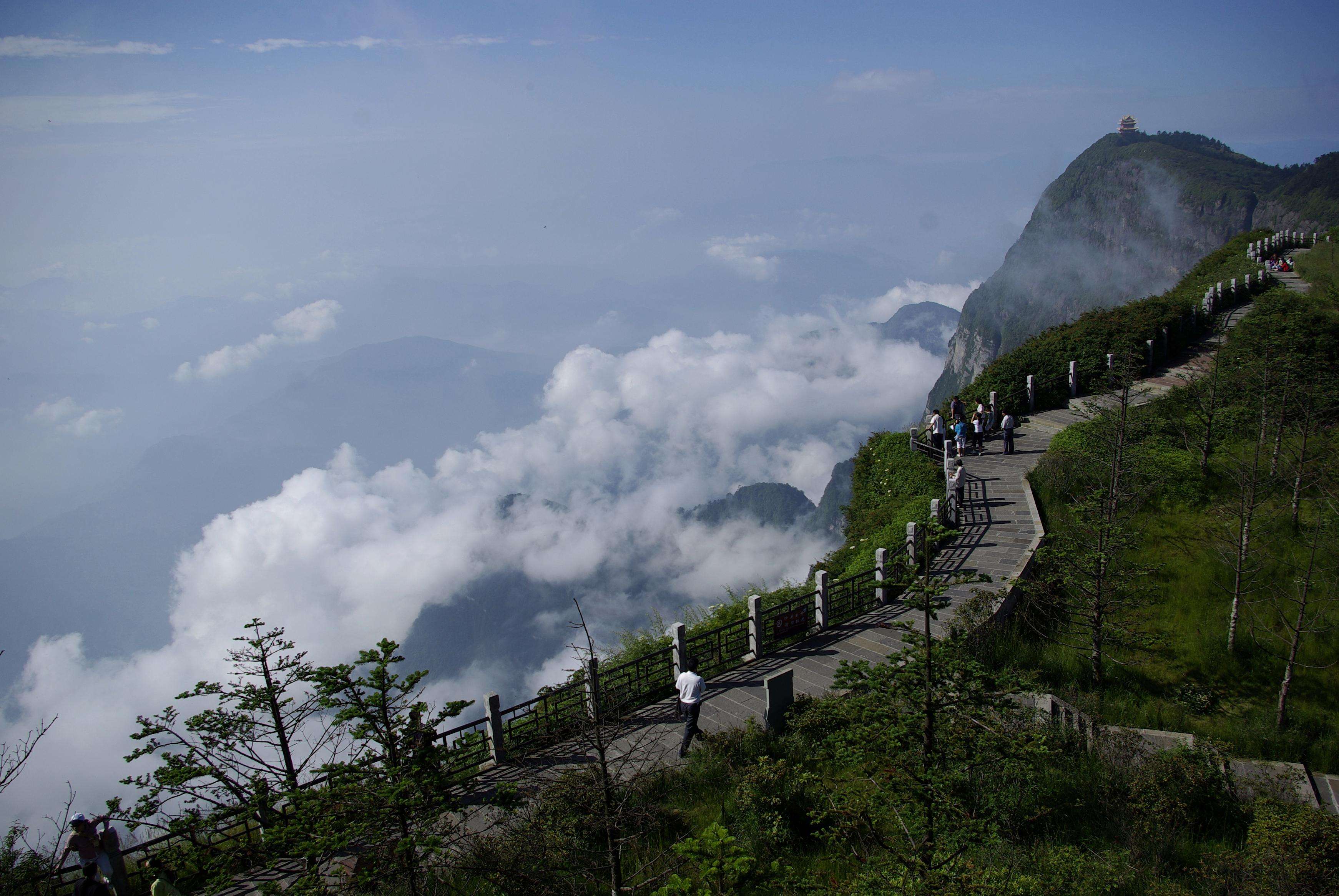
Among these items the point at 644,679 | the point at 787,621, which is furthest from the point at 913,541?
the point at 644,679

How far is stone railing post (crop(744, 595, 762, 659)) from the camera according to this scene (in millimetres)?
13672

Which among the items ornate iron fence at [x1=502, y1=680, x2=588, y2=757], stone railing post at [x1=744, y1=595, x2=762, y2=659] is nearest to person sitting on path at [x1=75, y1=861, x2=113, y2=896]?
ornate iron fence at [x1=502, y1=680, x2=588, y2=757]

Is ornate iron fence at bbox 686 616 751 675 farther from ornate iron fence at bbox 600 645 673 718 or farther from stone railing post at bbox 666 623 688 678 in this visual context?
ornate iron fence at bbox 600 645 673 718

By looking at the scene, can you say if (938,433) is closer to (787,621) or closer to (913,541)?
(913,541)

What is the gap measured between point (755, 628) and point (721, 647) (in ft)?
2.35

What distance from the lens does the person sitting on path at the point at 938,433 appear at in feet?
74.8

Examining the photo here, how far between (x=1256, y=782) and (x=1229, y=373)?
13145 mm

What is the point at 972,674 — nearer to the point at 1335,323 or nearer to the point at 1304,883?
the point at 1304,883

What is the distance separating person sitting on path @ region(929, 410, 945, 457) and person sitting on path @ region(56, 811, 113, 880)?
68.2 feet

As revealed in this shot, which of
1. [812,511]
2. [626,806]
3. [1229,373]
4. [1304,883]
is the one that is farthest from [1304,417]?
[812,511]

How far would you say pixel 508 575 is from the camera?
192m

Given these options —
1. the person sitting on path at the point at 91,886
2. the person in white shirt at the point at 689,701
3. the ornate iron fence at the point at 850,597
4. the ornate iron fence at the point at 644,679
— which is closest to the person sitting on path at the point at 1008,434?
the ornate iron fence at the point at 850,597

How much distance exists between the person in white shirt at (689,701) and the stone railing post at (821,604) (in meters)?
4.72

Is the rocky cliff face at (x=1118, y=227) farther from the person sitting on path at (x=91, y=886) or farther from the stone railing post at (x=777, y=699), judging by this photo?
the person sitting on path at (x=91, y=886)
